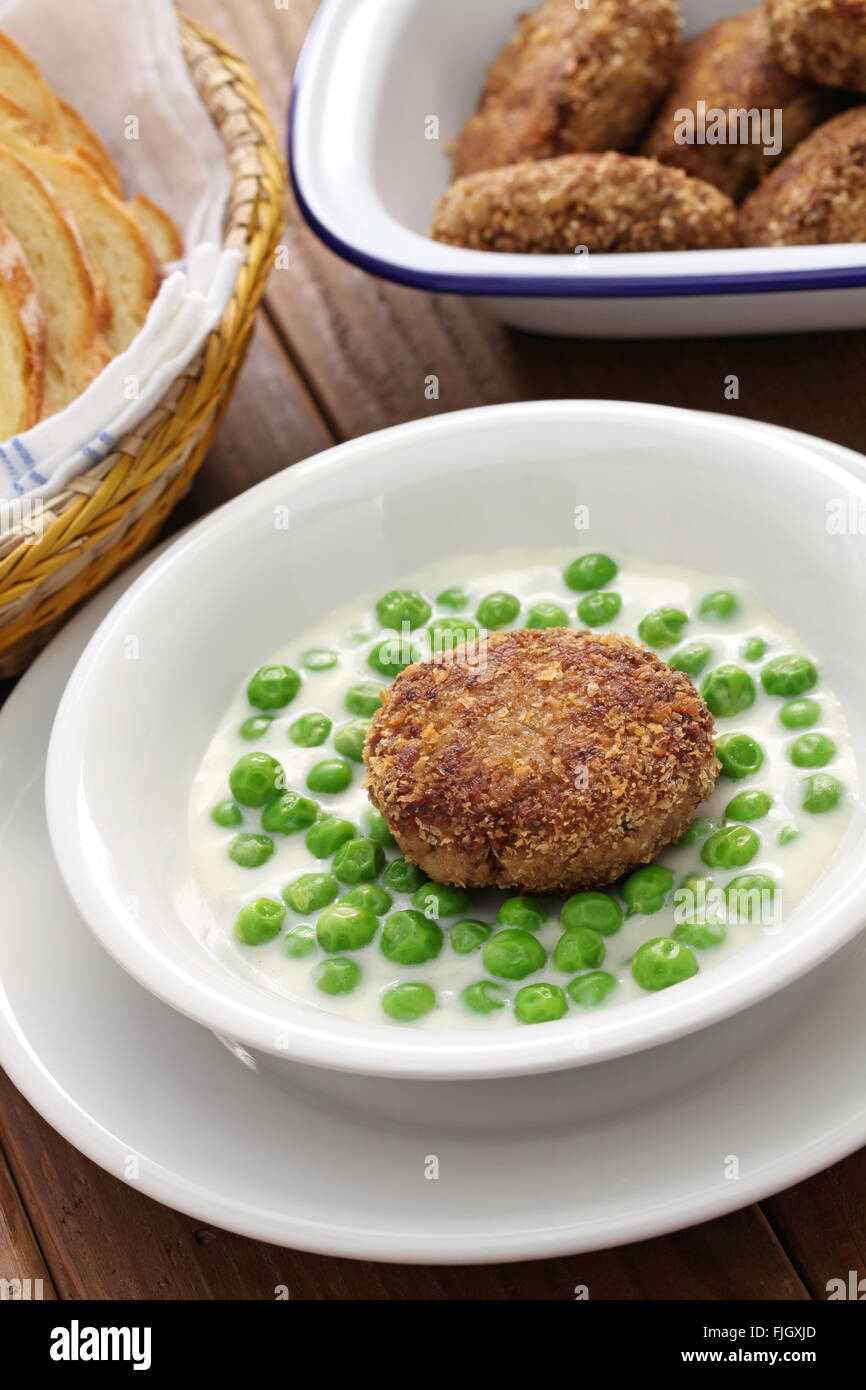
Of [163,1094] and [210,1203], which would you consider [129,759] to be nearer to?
[163,1094]

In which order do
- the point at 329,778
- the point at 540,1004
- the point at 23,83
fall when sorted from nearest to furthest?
1. the point at 540,1004
2. the point at 329,778
3. the point at 23,83

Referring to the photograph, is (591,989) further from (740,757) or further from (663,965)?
(740,757)

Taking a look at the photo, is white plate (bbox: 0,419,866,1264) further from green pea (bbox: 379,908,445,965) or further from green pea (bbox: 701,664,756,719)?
green pea (bbox: 701,664,756,719)

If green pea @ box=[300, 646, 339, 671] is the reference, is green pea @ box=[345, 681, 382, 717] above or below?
below

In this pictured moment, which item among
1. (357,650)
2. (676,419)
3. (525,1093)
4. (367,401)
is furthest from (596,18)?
(525,1093)

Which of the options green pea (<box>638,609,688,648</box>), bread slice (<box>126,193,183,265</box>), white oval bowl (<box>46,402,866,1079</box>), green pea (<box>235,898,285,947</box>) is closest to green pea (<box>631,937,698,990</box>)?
white oval bowl (<box>46,402,866,1079</box>)

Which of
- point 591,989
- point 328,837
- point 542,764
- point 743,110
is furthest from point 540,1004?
point 743,110

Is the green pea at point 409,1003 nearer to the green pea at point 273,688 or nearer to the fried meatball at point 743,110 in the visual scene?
the green pea at point 273,688
